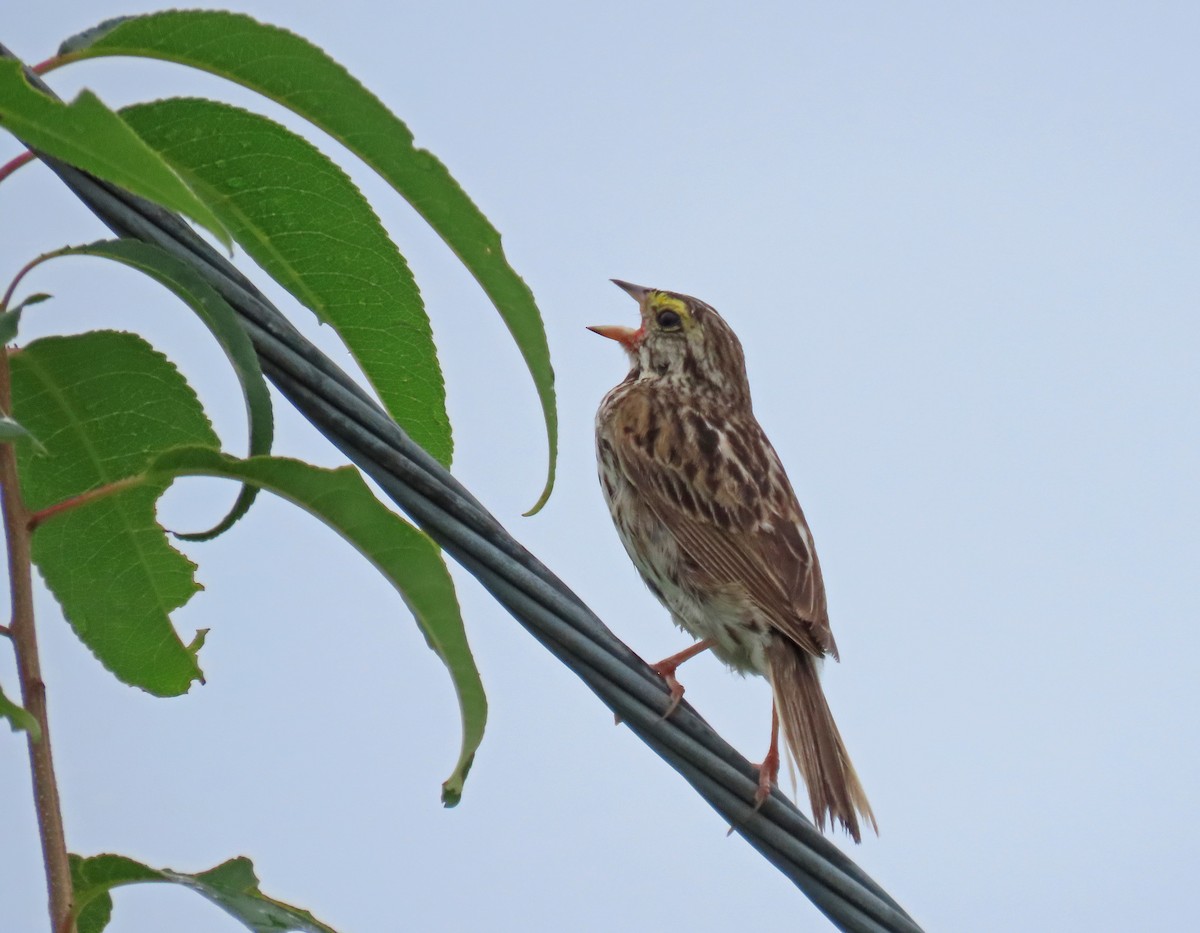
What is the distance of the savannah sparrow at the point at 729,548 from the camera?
506 centimetres

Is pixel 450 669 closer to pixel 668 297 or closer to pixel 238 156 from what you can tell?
pixel 238 156

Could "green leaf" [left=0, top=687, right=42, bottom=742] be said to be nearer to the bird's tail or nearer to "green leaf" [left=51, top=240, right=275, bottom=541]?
"green leaf" [left=51, top=240, right=275, bottom=541]

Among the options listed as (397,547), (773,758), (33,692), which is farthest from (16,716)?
(773,758)

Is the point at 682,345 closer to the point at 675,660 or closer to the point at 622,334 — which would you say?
the point at 622,334

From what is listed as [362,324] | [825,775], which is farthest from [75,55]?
[825,775]

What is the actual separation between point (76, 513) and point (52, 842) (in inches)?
24.8

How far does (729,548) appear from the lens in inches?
227

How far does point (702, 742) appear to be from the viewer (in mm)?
3043

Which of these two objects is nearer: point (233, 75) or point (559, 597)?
point (233, 75)

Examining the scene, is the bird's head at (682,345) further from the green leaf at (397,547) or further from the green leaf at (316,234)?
the green leaf at (397,547)

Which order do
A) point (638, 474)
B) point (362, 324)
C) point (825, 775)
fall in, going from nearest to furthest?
point (362, 324) < point (825, 775) < point (638, 474)

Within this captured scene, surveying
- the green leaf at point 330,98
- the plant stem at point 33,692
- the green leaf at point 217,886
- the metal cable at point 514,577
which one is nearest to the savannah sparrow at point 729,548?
the metal cable at point 514,577

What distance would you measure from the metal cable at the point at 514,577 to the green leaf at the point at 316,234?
0.36 ft

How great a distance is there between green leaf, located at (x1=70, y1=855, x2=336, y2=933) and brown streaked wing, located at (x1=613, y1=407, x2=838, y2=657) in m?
3.52
